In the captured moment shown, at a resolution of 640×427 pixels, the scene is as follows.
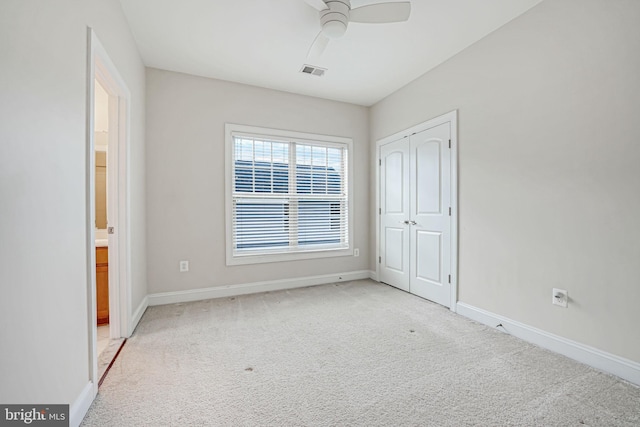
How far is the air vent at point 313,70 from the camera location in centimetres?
322

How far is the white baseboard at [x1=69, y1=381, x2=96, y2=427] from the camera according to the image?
136cm

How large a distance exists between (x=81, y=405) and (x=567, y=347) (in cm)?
310

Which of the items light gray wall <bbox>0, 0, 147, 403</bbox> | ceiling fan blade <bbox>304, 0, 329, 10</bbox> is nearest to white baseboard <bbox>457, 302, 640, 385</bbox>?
ceiling fan blade <bbox>304, 0, 329, 10</bbox>

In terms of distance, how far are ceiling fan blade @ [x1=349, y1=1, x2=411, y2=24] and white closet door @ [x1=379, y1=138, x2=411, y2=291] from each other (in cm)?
171

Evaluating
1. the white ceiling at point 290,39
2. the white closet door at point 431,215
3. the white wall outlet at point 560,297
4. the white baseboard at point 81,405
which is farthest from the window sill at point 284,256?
the white wall outlet at point 560,297

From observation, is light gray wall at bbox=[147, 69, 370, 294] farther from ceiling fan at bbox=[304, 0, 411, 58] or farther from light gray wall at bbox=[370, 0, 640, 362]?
light gray wall at bbox=[370, 0, 640, 362]

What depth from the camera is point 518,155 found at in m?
2.42

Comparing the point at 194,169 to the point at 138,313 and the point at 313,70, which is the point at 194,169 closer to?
the point at 138,313

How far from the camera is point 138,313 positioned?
2.77 meters

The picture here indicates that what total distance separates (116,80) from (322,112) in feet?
8.39

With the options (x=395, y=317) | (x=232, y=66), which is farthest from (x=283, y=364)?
(x=232, y=66)

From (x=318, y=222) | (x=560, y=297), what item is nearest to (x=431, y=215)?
(x=560, y=297)

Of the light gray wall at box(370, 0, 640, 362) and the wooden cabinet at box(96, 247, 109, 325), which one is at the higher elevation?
the light gray wall at box(370, 0, 640, 362)

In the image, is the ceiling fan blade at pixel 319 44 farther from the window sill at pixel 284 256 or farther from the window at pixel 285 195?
the window sill at pixel 284 256
